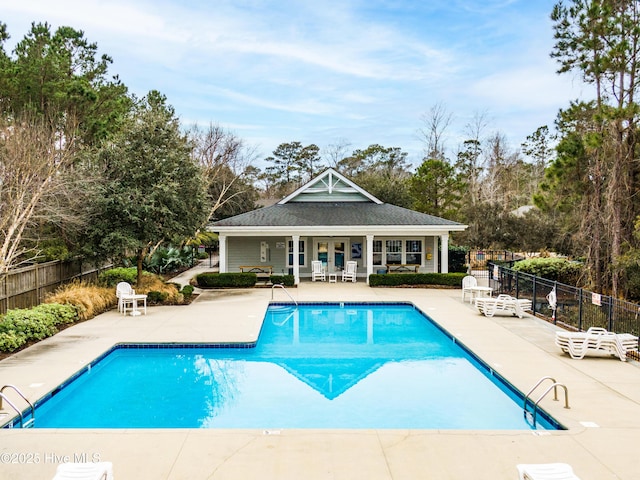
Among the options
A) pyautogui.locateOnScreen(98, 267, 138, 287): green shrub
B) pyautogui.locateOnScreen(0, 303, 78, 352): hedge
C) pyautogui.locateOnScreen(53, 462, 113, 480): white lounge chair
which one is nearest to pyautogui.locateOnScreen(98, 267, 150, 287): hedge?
pyautogui.locateOnScreen(98, 267, 138, 287): green shrub

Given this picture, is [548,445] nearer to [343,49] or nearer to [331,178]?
[331,178]

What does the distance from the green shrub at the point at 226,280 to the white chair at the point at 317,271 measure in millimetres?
3277

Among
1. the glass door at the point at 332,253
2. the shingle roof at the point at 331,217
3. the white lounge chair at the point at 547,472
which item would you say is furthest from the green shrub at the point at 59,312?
the glass door at the point at 332,253

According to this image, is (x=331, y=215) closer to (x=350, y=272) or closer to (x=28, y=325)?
(x=350, y=272)

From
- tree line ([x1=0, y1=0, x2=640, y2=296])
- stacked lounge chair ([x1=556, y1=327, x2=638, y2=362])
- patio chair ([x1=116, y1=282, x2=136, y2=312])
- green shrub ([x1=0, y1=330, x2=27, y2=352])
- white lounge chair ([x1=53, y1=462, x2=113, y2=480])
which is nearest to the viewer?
white lounge chair ([x1=53, y1=462, x2=113, y2=480])

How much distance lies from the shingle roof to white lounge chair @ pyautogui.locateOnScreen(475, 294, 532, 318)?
318 inches

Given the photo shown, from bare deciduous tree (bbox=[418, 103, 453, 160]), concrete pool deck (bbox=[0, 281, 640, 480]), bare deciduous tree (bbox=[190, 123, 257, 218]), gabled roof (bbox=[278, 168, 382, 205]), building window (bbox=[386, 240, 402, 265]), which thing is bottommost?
concrete pool deck (bbox=[0, 281, 640, 480])

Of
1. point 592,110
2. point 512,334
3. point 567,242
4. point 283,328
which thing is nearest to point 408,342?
point 512,334

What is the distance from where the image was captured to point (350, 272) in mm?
23531

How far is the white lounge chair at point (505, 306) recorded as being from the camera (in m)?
14.7

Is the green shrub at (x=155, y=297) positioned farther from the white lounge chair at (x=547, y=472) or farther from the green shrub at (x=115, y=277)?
the white lounge chair at (x=547, y=472)

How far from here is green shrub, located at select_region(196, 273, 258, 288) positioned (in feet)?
70.6

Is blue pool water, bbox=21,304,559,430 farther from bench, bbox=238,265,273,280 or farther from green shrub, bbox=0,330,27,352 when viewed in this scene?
bench, bbox=238,265,273,280

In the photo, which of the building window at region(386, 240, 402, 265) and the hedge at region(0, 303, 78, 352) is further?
the building window at region(386, 240, 402, 265)
